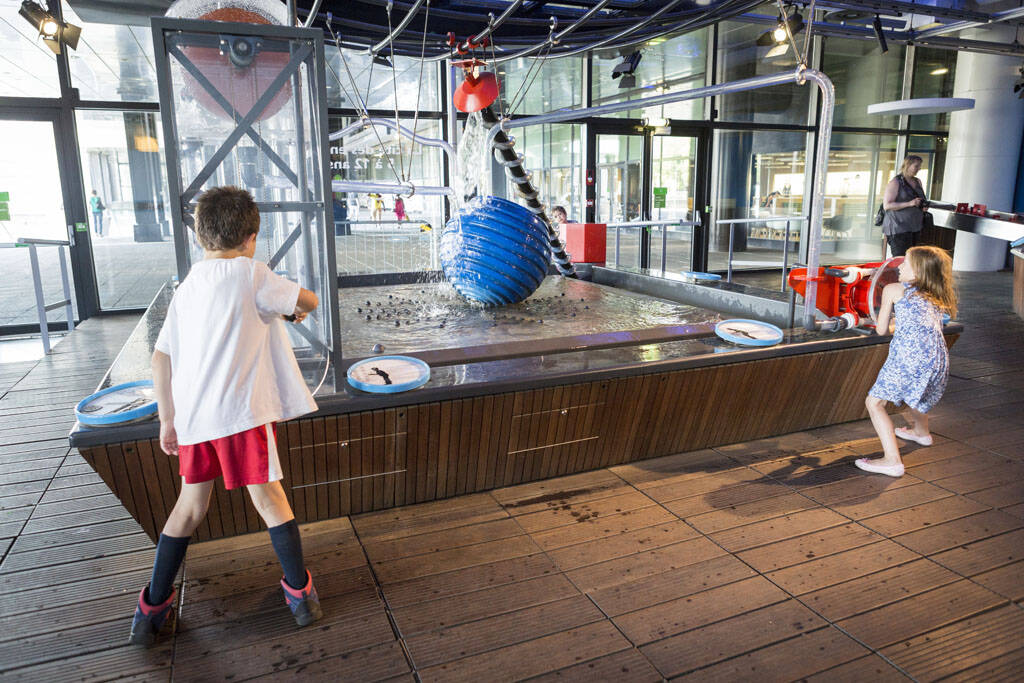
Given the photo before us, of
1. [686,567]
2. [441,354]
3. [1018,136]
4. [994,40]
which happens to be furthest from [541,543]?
[1018,136]

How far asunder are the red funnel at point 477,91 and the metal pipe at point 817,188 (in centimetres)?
201

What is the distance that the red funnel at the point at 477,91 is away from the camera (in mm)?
4684

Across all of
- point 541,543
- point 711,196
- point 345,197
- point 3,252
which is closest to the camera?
A: point 541,543

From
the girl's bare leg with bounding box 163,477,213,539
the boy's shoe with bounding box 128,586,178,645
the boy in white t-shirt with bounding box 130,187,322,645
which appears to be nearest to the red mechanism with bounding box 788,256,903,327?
the boy in white t-shirt with bounding box 130,187,322,645

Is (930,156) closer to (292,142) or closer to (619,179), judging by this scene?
(619,179)

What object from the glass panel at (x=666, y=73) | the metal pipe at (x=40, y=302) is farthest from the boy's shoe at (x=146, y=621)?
the glass panel at (x=666, y=73)

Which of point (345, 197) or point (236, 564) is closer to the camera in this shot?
point (236, 564)

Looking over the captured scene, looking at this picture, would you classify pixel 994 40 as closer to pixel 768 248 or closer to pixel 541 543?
pixel 768 248

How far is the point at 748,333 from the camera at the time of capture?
390cm

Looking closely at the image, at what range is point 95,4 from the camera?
18.0ft

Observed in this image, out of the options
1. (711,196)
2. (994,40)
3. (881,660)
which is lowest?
(881,660)

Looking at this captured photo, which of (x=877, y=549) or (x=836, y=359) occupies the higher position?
(x=836, y=359)

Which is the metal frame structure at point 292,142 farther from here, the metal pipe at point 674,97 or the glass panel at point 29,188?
the glass panel at point 29,188

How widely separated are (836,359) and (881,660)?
2169 millimetres
